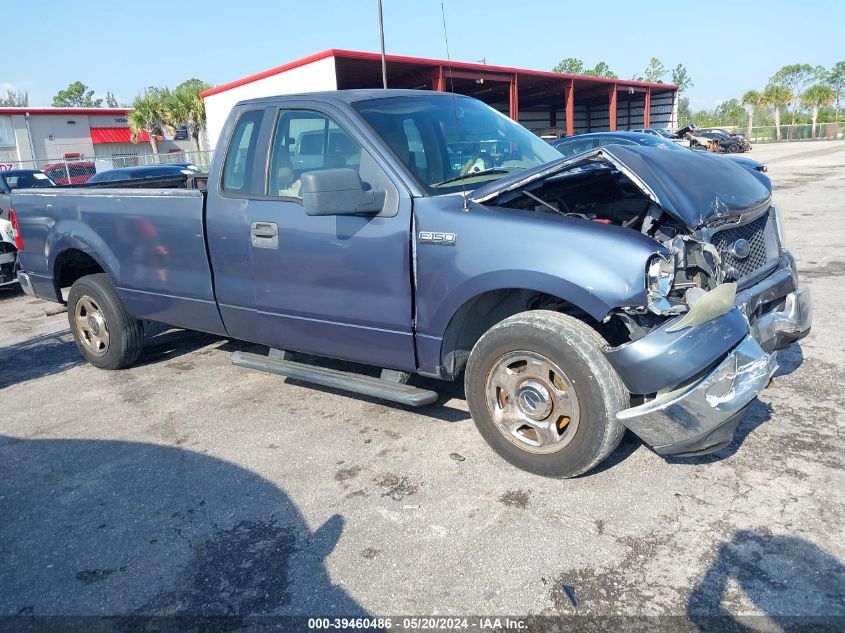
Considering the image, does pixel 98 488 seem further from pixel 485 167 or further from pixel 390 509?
pixel 485 167

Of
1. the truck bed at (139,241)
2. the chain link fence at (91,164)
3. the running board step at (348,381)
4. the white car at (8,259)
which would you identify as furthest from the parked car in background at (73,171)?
the running board step at (348,381)

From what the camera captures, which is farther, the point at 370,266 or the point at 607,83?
the point at 607,83

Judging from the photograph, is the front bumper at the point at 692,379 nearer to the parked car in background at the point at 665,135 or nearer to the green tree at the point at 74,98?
the parked car in background at the point at 665,135

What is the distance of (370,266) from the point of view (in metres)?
3.89

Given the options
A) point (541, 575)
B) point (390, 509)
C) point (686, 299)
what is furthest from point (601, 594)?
point (686, 299)

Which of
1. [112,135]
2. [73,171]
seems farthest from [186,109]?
[73,171]

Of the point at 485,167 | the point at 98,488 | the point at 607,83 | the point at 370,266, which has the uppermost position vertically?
the point at 607,83

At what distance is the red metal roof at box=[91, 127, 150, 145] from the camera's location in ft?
158

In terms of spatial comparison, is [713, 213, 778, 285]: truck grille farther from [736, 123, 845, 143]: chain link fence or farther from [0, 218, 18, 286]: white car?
[736, 123, 845, 143]: chain link fence

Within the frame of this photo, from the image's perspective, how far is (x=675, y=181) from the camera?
3398 mm

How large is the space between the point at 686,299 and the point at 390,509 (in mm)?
1713

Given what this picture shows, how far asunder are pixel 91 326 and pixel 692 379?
4.88 meters

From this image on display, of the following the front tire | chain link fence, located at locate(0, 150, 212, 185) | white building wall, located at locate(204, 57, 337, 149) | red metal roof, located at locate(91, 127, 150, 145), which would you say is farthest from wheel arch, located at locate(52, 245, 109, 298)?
red metal roof, located at locate(91, 127, 150, 145)

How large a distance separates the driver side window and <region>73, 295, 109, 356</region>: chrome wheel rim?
232cm
